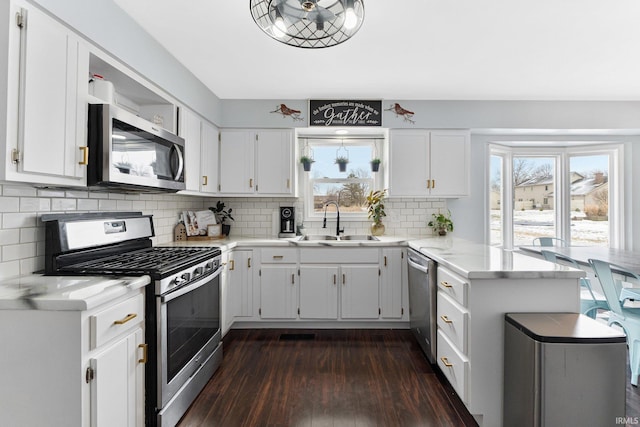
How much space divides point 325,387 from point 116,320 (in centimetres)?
142

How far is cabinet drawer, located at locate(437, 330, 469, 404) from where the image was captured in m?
1.81

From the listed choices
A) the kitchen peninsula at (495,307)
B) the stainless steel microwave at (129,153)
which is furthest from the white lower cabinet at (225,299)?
the kitchen peninsula at (495,307)

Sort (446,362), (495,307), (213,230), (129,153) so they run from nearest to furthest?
(495,307) < (129,153) < (446,362) < (213,230)

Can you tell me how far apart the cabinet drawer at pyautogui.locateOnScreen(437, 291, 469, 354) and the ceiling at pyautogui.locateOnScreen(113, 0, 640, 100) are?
1.77 metres

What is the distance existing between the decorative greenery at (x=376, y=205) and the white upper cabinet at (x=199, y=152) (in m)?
1.70

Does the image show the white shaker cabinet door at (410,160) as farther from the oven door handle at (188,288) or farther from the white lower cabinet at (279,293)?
the oven door handle at (188,288)

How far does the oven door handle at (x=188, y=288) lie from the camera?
1682 mm

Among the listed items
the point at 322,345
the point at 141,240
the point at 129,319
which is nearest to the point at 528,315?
the point at 322,345

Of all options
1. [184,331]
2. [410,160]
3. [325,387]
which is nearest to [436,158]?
[410,160]

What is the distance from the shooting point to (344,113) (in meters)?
3.47

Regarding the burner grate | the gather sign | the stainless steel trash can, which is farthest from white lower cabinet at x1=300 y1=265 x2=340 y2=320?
the stainless steel trash can

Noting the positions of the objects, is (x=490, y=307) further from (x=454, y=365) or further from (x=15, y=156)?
(x=15, y=156)

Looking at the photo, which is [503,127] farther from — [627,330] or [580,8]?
[627,330]

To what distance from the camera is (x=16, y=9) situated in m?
1.31
